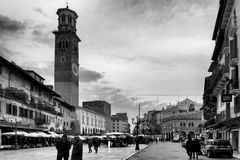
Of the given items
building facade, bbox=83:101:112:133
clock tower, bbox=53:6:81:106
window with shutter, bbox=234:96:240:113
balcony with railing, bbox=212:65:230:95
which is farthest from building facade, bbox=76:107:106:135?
window with shutter, bbox=234:96:240:113

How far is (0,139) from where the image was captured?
48250 millimetres

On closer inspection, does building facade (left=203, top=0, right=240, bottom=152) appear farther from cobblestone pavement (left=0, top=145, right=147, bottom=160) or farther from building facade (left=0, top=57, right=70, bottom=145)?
building facade (left=0, top=57, right=70, bottom=145)

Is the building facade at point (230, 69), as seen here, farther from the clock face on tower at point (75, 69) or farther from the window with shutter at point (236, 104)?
the clock face on tower at point (75, 69)

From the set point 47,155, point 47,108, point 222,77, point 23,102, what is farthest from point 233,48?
point 47,108

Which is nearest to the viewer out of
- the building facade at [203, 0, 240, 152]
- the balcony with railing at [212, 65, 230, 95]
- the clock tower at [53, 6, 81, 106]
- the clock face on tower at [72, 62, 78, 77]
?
the building facade at [203, 0, 240, 152]

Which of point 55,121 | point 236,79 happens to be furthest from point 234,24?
point 55,121

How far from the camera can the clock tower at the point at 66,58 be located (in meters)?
111

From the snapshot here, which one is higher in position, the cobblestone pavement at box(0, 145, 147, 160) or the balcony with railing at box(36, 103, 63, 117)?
the balcony with railing at box(36, 103, 63, 117)

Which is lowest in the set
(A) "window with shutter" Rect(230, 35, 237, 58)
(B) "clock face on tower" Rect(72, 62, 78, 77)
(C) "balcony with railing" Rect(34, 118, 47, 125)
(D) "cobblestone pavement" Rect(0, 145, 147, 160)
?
(D) "cobblestone pavement" Rect(0, 145, 147, 160)

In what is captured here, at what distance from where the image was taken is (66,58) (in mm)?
112312

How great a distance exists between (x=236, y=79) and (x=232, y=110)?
5404mm

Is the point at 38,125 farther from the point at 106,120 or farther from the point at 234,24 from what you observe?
the point at 106,120

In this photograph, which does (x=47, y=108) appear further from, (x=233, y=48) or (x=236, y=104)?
(x=233, y=48)

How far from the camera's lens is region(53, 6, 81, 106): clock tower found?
111 metres
